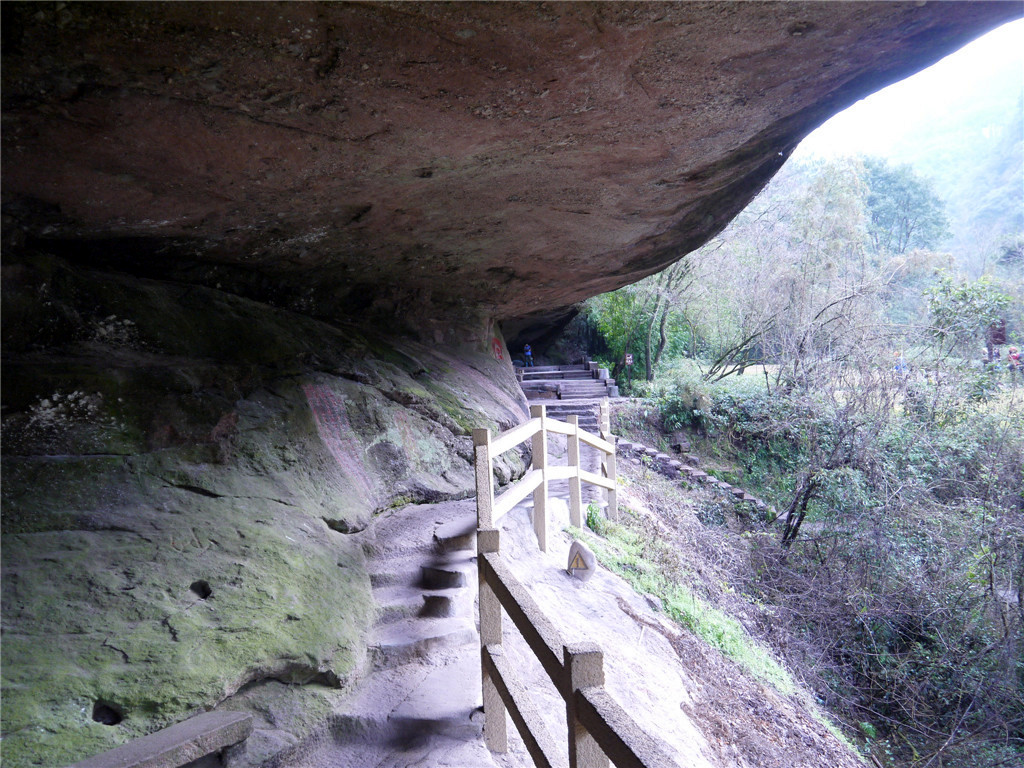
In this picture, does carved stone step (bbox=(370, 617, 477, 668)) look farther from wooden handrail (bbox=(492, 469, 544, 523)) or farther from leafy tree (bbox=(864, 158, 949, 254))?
leafy tree (bbox=(864, 158, 949, 254))

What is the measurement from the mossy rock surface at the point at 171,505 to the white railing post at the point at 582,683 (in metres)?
1.64

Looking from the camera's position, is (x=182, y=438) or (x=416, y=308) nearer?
(x=182, y=438)

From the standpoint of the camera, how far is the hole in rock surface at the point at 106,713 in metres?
2.41

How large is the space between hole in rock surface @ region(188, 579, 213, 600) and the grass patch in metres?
4.12

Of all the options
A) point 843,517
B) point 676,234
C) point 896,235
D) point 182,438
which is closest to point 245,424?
point 182,438

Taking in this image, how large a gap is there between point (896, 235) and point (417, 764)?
35.0m

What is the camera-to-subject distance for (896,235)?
30.1m

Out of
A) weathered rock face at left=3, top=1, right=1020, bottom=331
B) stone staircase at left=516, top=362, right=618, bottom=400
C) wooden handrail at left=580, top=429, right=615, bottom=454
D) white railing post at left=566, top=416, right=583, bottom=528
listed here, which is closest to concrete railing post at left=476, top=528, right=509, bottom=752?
weathered rock face at left=3, top=1, right=1020, bottom=331

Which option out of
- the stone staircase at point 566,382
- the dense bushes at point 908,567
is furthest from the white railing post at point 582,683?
the stone staircase at point 566,382

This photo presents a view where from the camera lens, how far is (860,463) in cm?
1009

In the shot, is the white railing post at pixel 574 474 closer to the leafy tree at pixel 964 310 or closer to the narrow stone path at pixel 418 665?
the narrow stone path at pixel 418 665

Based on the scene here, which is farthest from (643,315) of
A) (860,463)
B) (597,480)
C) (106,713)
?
(106,713)

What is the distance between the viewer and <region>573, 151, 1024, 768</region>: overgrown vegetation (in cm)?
690

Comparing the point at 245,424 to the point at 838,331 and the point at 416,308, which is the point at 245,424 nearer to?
the point at 416,308
